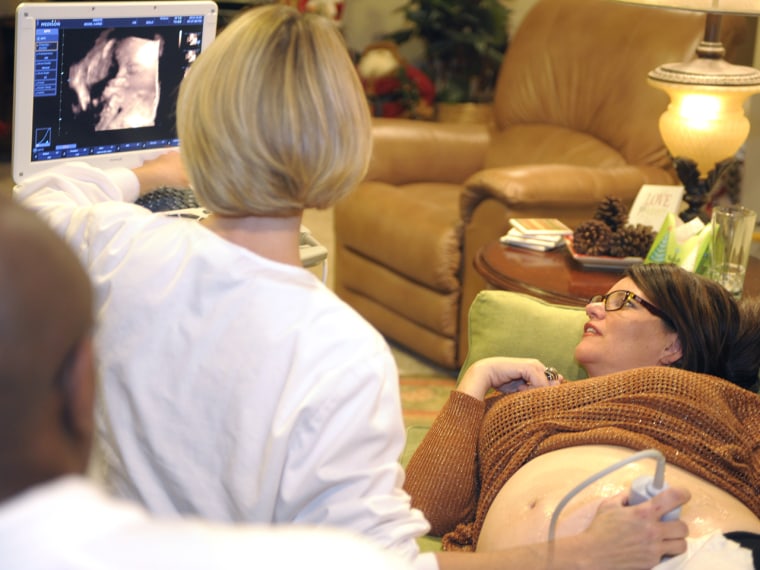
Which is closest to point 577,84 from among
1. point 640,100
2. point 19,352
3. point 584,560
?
point 640,100

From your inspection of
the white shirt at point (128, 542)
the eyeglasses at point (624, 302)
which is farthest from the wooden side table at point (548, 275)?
the white shirt at point (128, 542)

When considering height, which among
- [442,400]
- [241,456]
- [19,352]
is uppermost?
[19,352]

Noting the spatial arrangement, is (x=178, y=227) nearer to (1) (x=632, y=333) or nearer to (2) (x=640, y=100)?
(1) (x=632, y=333)

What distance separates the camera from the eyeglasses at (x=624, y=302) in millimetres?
1856

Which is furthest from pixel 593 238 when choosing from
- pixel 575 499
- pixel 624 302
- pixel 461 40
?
pixel 461 40

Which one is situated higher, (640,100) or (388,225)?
(640,100)

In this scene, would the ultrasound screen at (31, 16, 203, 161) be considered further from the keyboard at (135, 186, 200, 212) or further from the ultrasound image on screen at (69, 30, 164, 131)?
the keyboard at (135, 186, 200, 212)

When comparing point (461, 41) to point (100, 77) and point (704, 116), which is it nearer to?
point (704, 116)

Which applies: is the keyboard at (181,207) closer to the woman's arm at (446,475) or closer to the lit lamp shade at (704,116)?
the woman's arm at (446,475)

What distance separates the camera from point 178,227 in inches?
46.1

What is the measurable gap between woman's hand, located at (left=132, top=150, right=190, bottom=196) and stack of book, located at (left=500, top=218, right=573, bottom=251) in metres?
Result: 1.22

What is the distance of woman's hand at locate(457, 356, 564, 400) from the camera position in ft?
6.07

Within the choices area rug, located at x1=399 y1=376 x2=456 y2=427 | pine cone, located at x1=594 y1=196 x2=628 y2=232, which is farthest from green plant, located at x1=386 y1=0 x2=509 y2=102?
pine cone, located at x1=594 y1=196 x2=628 y2=232

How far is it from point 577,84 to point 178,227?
9.10 ft
